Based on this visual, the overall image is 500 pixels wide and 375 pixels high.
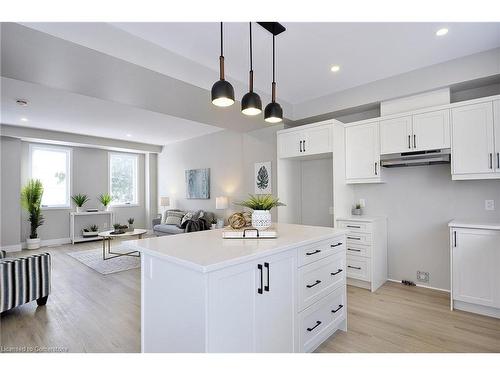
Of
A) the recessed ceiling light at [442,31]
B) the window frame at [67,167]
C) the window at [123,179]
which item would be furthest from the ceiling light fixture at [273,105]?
the window at [123,179]

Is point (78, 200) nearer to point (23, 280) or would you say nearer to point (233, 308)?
point (23, 280)

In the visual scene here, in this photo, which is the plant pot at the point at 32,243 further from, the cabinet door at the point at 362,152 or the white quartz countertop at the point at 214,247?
the cabinet door at the point at 362,152

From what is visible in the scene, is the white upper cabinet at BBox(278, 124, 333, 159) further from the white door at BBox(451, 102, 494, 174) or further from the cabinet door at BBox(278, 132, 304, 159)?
the white door at BBox(451, 102, 494, 174)

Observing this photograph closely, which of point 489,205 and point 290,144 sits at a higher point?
point 290,144

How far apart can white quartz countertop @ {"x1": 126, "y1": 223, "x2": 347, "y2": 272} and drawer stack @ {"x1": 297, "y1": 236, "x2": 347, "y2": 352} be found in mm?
127

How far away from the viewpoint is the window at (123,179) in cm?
764

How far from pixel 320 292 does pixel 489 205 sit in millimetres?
2467

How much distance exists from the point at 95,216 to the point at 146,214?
1.51 metres

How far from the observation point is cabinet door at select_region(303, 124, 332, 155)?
365 centimetres

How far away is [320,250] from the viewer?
2.01 m

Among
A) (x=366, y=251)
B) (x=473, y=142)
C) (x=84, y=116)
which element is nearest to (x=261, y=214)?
(x=366, y=251)

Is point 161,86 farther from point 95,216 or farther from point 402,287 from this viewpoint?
point 95,216

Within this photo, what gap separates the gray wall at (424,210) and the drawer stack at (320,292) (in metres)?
1.82

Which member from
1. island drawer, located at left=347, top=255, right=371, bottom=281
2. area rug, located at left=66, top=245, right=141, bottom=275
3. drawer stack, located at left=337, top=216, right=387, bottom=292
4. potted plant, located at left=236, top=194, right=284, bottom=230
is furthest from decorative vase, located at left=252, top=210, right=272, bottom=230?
area rug, located at left=66, top=245, right=141, bottom=275
